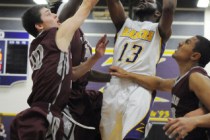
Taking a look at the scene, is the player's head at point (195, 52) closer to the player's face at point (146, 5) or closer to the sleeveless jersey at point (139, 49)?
the sleeveless jersey at point (139, 49)

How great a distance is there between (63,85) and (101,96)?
29.3 inches

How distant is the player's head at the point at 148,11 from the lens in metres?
3.51

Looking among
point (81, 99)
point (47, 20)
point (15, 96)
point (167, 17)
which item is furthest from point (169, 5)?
point (15, 96)

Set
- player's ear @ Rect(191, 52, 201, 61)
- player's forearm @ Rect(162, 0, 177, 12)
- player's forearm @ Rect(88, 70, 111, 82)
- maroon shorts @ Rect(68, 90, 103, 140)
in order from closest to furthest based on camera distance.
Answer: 1. player's ear @ Rect(191, 52, 201, 61)
2. player's forearm @ Rect(162, 0, 177, 12)
3. maroon shorts @ Rect(68, 90, 103, 140)
4. player's forearm @ Rect(88, 70, 111, 82)

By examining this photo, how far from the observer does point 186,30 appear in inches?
415

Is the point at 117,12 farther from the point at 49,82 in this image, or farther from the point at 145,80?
the point at 49,82

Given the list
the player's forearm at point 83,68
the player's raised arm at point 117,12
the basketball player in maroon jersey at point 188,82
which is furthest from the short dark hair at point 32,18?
the basketball player in maroon jersey at point 188,82

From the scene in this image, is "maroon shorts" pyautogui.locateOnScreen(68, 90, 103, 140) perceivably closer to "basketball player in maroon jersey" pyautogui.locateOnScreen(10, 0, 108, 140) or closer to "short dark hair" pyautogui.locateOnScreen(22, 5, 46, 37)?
"basketball player in maroon jersey" pyautogui.locateOnScreen(10, 0, 108, 140)

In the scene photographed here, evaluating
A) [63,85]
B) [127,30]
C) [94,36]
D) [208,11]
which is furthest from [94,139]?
[208,11]

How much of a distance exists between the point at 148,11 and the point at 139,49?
480 millimetres

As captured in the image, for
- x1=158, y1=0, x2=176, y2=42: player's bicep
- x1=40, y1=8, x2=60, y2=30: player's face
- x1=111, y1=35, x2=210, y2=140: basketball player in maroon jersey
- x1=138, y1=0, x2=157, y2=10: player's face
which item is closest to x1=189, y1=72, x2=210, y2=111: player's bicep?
x1=111, y1=35, x2=210, y2=140: basketball player in maroon jersey

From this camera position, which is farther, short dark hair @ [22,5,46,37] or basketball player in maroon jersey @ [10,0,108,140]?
short dark hair @ [22,5,46,37]

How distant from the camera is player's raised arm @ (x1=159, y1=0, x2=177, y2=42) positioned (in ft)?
10.3

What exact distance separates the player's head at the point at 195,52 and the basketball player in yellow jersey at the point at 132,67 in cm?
28
